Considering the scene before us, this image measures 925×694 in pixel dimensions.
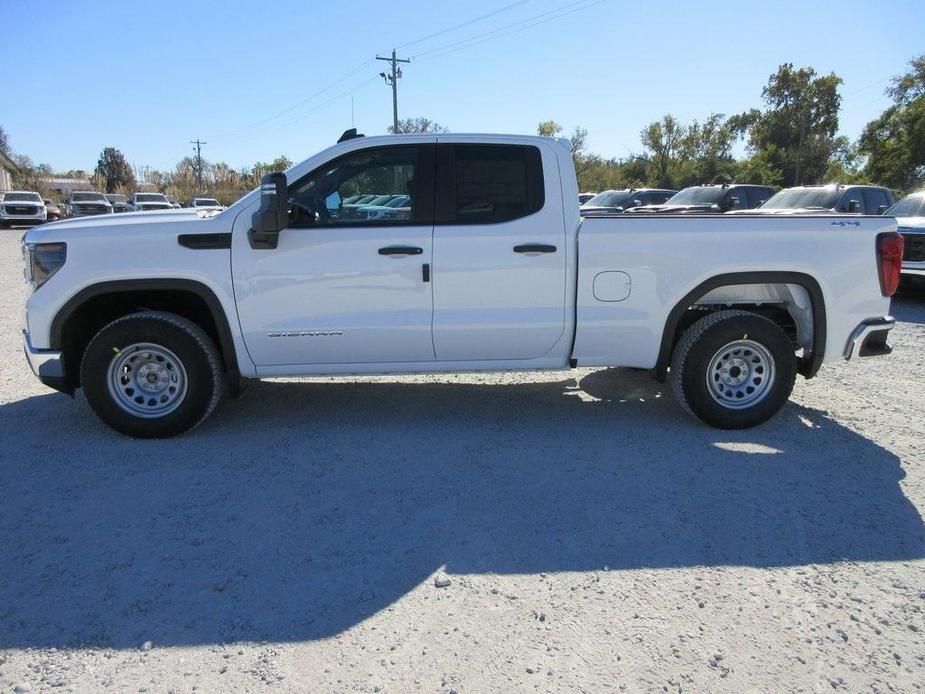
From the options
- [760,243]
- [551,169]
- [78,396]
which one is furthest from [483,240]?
[78,396]

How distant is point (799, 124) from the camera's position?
48.7 meters

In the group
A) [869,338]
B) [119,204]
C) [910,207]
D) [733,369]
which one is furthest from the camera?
[119,204]

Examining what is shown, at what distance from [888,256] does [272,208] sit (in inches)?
169

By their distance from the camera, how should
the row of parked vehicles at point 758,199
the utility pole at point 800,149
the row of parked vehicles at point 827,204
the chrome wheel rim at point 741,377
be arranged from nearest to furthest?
the chrome wheel rim at point 741,377 → the row of parked vehicles at point 827,204 → the row of parked vehicles at point 758,199 → the utility pole at point 800,149

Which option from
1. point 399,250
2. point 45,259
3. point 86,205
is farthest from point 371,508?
point 86,205

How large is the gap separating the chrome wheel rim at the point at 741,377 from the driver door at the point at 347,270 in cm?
214

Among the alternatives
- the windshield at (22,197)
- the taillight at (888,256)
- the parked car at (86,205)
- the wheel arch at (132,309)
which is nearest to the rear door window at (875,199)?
the taillight at (888,256)

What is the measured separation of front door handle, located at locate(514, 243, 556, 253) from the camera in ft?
15.4

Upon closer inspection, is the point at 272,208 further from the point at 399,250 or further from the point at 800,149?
the point at 800,149

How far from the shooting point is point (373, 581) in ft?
10.2

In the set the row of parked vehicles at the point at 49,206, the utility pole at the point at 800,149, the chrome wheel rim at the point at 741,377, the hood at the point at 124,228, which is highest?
the utility pole at the point at 800,149

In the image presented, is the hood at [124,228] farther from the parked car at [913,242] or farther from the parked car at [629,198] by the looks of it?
the parked car at [629,198]

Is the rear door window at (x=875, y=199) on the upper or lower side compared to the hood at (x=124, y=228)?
upper

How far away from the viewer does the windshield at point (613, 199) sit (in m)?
22.5
